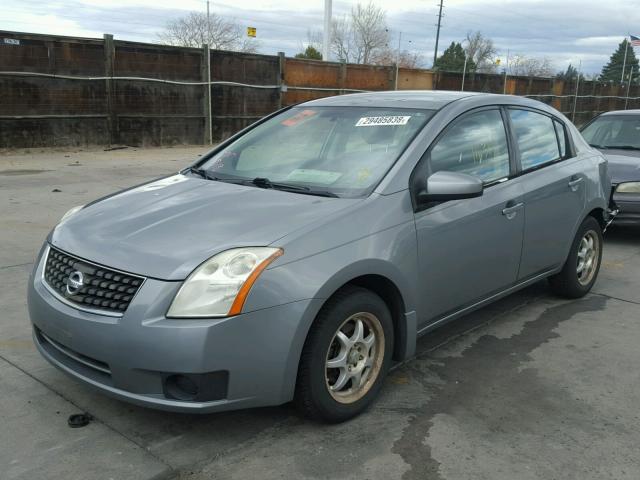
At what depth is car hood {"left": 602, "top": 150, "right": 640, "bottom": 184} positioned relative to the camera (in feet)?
23.6

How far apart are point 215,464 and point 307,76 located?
18215mm

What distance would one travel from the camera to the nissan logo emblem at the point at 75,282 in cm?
288

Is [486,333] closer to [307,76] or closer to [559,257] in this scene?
[559,257]

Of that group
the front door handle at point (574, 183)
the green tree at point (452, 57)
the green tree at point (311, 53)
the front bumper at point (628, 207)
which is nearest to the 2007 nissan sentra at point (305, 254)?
the front door handle at point (574, 183)

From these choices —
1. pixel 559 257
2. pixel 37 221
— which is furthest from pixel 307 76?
pixel 559 257

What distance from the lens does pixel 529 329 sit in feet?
15.0

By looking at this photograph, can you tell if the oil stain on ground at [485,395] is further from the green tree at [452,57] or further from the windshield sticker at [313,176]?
the green tree at [452,57]

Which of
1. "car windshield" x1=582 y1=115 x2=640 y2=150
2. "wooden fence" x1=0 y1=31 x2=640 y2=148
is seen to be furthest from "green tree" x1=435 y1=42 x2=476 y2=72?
"car windshield" x1=582 y1=115 x2=640 y2=150

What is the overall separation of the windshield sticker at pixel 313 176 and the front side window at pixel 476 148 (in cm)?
58

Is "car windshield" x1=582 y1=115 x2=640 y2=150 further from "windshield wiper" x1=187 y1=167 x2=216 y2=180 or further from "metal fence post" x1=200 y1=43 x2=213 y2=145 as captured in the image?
"metal fence post" x1=200 y1=43 x2=213 y2=145

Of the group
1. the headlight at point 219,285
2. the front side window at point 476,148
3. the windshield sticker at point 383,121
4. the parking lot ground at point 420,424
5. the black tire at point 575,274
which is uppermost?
the windshield sticker at point 383,121

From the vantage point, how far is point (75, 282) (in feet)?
9.51

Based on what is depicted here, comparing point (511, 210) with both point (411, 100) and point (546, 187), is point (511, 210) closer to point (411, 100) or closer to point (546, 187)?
point (546, 187)

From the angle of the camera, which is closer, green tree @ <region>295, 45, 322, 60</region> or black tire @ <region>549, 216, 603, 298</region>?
black tire @ <region>549, 216, 603, 298</region>
